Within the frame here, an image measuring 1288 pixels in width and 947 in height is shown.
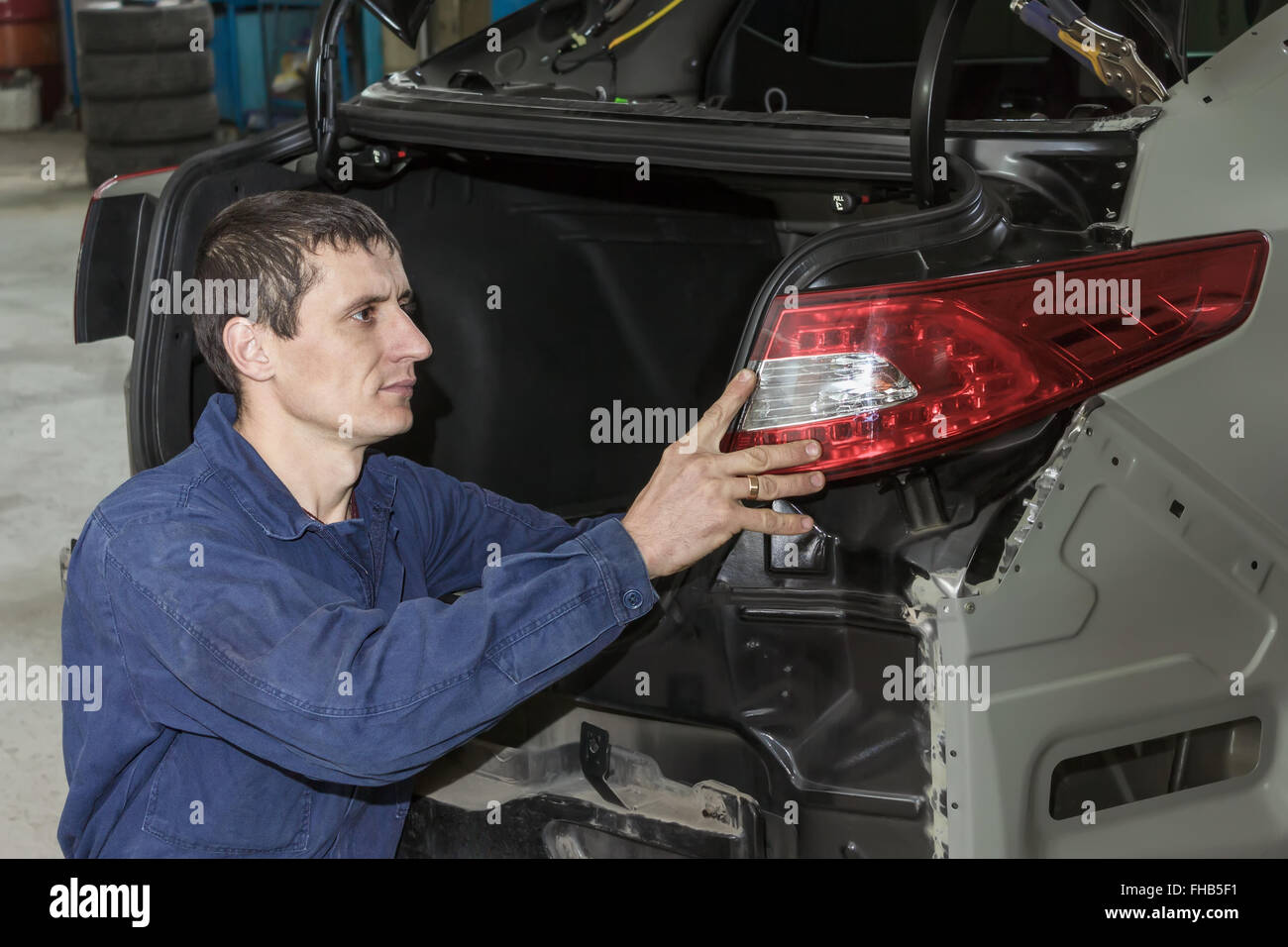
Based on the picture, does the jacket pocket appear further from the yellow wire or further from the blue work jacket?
the yellow wire

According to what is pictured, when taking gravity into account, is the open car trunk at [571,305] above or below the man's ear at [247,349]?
above

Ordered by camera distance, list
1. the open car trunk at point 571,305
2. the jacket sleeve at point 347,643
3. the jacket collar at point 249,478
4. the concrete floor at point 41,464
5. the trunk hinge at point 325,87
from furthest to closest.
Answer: the concrete floor at point 41,464
the open car trunk at point 571,305
the trunk hinge at point 325,87
the jacket collar at point 249,478
the jacket sleeve at point 347,643

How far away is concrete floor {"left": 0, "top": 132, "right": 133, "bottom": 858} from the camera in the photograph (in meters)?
2.92

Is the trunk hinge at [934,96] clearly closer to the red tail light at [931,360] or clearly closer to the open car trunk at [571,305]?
the red tail light at [931,360]

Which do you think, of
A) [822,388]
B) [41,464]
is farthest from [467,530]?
[41,464]

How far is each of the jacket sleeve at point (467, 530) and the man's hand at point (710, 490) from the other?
507mm

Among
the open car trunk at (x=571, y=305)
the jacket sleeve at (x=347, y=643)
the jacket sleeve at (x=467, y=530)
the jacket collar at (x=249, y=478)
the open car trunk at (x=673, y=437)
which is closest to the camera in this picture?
the jacket sleeve at (x=347, y=643)

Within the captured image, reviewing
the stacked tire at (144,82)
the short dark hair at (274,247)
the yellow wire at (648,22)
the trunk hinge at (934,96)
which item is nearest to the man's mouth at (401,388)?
the short dark hair at (274,247)

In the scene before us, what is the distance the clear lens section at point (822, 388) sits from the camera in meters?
1.47

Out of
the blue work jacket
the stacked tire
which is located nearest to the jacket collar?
the blue work jacket

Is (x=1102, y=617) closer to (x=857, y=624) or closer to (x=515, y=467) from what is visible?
(x=857, y=624)

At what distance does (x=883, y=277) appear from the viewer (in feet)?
4.80

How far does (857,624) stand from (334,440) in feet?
2.25
